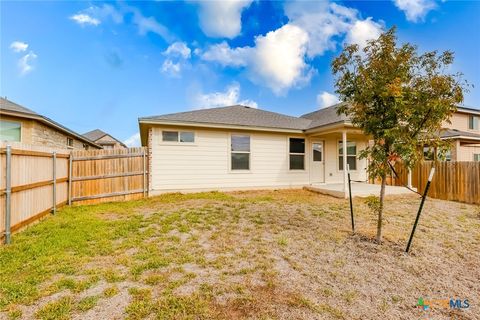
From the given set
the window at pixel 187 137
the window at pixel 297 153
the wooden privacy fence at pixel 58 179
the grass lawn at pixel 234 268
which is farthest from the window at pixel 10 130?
the window at pixel 297 153

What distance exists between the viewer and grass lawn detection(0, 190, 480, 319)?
2.45m

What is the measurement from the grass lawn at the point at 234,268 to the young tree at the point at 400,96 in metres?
1.18

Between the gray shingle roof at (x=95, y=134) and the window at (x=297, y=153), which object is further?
the gray shingle roof at (x=95, y=134)

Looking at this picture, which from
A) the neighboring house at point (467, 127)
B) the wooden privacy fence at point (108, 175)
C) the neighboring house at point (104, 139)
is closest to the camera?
the wooden privacy fence at point (108, 175)

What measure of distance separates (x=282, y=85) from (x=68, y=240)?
49.2 feet

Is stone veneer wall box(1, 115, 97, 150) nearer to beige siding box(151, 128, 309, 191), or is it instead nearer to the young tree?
beige siding box(151, 128, 309, 191)

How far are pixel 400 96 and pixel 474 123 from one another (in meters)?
23.4

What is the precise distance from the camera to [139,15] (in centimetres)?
991

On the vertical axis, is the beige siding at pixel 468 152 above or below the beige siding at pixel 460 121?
below

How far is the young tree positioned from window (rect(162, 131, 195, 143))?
7211 mm

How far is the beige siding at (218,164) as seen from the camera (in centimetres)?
980

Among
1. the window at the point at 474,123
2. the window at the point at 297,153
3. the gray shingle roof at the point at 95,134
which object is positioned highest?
the gray shingle roof at the point at 95,134

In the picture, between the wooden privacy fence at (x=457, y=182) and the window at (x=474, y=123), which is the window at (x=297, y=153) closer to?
the wooden privacy fence at (x=457, y=182)

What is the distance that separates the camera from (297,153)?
40.0 feet
